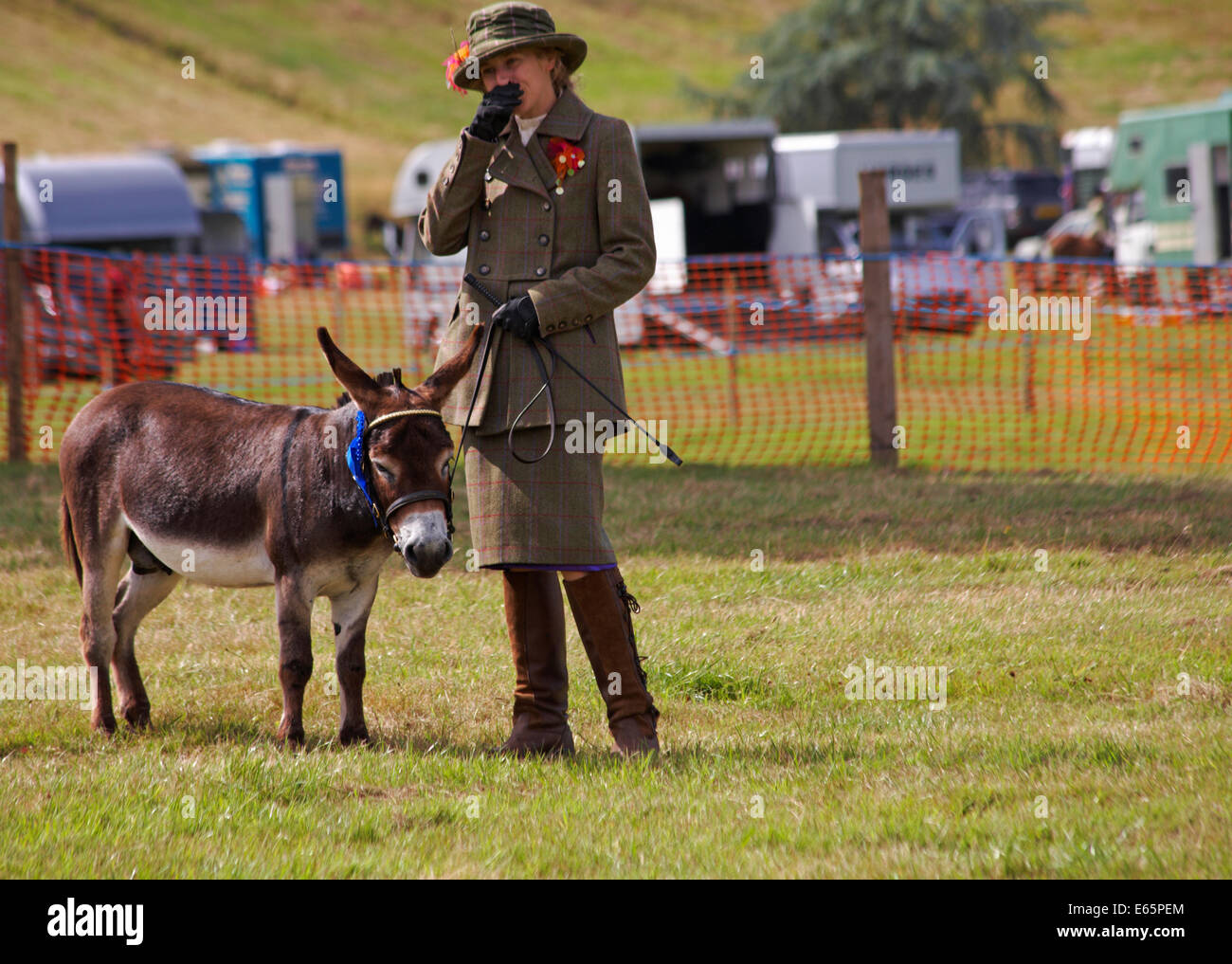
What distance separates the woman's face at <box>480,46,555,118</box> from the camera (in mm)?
4590

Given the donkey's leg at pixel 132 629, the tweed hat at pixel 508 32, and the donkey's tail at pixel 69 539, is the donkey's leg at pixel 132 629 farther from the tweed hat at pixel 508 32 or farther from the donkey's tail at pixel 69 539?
the tweed hat at pixel 508 32

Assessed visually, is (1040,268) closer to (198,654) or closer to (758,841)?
(198,654)

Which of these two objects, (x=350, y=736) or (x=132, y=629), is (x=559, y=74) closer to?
(x=350, y=736)

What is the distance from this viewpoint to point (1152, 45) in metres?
72.6

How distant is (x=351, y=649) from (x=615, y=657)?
94cm

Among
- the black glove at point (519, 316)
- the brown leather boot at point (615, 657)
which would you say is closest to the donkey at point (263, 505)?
the black glove at point (519, 316)

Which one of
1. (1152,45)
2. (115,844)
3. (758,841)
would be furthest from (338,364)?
(1152,45)

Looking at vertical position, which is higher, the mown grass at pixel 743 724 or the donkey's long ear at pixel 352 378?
the donkey's long ear at pixel 352 378

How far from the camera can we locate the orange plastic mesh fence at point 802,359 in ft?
39.3

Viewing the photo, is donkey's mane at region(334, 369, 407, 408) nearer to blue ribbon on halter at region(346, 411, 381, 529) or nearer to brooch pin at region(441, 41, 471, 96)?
blue ribbon on halter at region(346, 411, 381, 529)

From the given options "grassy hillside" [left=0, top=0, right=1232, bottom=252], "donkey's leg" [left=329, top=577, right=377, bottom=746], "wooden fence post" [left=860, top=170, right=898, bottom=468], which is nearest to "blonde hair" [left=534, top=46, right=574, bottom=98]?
"donkey's leg" [left=329, top=577, right=377, bottom=746]

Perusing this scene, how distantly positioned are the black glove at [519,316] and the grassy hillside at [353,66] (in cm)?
4551

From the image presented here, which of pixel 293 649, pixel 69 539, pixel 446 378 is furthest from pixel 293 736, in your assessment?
pixel 446 378

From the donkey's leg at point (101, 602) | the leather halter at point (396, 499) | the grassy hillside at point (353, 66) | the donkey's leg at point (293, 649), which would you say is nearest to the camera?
the leather halter at point (396, 499)
